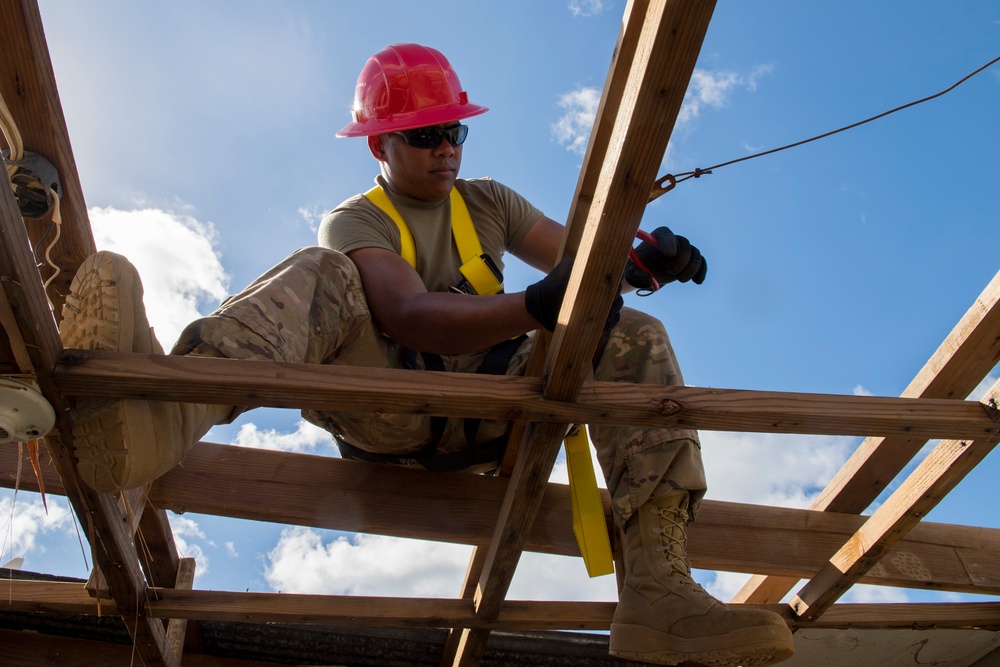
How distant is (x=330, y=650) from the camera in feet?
11.4

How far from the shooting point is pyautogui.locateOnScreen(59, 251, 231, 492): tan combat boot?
1.72 m

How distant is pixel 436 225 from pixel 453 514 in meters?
0.89

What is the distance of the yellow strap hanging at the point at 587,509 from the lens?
2.24 meters

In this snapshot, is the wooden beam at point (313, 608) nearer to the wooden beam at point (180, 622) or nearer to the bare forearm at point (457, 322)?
the wooden beam at point (180, 622)

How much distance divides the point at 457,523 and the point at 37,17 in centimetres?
175

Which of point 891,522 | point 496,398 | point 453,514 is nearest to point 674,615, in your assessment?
point 496,398

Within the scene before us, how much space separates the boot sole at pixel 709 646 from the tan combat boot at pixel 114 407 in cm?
109

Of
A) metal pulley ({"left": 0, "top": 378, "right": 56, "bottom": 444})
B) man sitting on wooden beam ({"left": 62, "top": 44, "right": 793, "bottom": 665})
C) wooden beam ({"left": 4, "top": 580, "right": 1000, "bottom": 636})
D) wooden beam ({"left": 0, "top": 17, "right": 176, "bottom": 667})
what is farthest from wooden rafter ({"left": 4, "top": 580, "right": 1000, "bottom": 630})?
metal pulley ({"left": 0, "top": 378, "right": 56, "bottom": 444})

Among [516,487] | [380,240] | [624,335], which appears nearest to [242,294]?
[380,240]

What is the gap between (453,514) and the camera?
2.77 metres

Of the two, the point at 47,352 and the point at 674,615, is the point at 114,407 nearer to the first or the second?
the point at 47,352

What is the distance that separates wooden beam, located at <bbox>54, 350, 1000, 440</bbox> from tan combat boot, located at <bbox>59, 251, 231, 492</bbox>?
36 mm

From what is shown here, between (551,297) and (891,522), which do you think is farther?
(891,522)

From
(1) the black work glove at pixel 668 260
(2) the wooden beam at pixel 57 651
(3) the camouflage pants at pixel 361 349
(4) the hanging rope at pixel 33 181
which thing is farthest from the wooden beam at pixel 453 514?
(1) the black work glove at pixel 668 260
